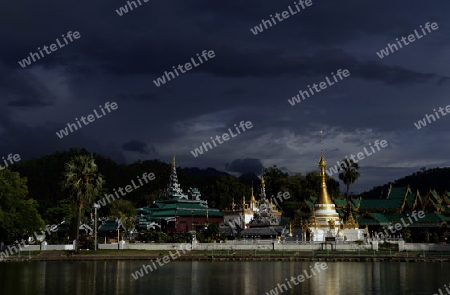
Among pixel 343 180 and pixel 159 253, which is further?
pixel 343 180

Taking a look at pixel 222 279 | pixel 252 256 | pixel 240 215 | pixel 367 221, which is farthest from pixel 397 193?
pixel 222 279

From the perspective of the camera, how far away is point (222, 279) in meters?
41.1

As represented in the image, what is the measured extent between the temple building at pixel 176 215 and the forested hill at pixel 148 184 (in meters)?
6.71

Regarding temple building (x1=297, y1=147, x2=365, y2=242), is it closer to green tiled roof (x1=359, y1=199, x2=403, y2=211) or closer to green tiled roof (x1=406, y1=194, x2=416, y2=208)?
green tiled roof (x1=359, y1=199, x2=403, y2=211)

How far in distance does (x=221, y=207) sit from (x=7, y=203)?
55.7 m

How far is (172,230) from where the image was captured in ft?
307

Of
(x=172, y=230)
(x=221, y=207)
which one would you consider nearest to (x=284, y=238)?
(x=172, y=230)

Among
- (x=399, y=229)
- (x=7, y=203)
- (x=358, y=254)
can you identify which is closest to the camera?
(x=358, y=254)

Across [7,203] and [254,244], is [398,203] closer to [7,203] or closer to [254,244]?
[254,244]

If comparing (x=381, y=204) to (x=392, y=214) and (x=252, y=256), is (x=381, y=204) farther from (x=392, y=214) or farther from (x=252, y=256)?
(x=252, y=256)

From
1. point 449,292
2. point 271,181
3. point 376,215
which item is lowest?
point 449,292

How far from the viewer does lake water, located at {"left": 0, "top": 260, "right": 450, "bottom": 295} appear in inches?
1363

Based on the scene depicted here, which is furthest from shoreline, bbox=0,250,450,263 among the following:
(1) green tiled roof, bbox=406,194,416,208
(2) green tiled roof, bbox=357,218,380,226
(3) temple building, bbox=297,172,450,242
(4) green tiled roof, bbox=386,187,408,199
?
(4) green tiled roof, bbox=386,187,408,199

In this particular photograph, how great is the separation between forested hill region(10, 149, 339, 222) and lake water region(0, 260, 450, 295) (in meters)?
47.7
